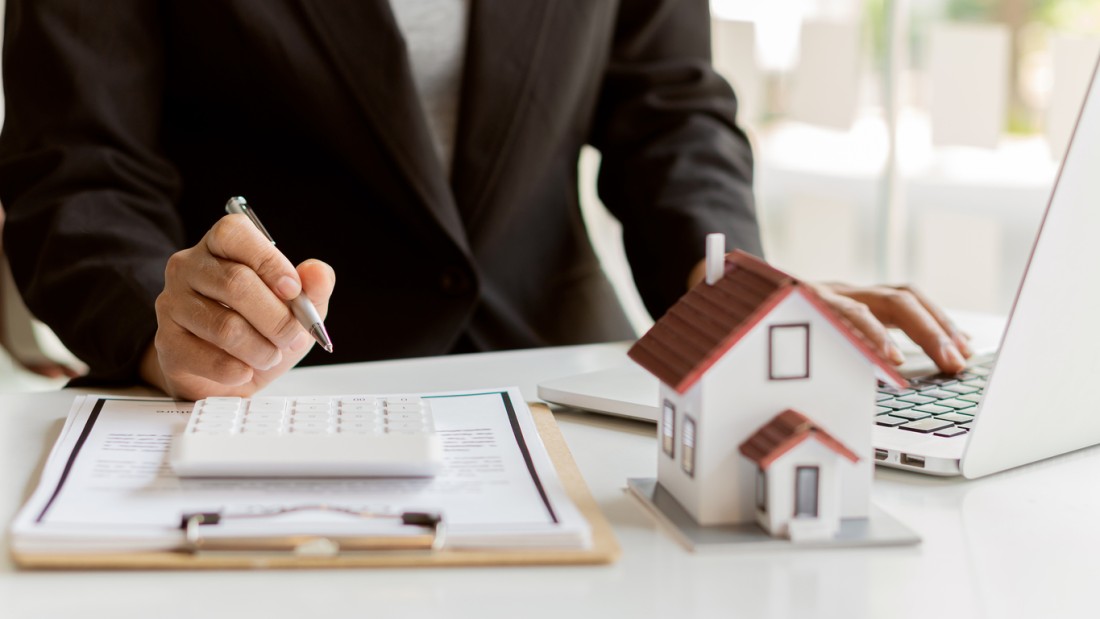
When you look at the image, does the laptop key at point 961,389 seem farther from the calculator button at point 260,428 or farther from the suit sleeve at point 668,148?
the calculator button at point 260,428

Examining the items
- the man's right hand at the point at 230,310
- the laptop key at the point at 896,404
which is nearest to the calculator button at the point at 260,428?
the man's right hand at the point at 230,310

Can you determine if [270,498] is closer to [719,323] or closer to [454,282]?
[719,323]

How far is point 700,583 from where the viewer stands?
0.56 meters

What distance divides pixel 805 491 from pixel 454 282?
632mm

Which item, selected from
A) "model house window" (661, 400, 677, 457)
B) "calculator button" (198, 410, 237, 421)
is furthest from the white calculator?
"model house window" (661, 400, 677, 457)

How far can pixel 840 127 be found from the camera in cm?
284

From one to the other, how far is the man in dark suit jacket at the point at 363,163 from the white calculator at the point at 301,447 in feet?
0.58

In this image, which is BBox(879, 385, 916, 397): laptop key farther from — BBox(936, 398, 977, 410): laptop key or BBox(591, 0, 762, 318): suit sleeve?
BBox(591, 0, 762, 318): suit sleeve

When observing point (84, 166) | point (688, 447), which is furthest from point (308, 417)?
point (84, 166)

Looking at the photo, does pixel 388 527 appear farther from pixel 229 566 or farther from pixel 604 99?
pixel 604 99

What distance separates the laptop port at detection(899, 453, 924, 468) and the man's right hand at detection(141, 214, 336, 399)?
0.39m

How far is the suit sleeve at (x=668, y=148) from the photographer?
4.02 feet

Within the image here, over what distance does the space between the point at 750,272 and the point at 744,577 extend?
6.5 inches

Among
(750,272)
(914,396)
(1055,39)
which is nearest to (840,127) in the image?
(1055,39)
